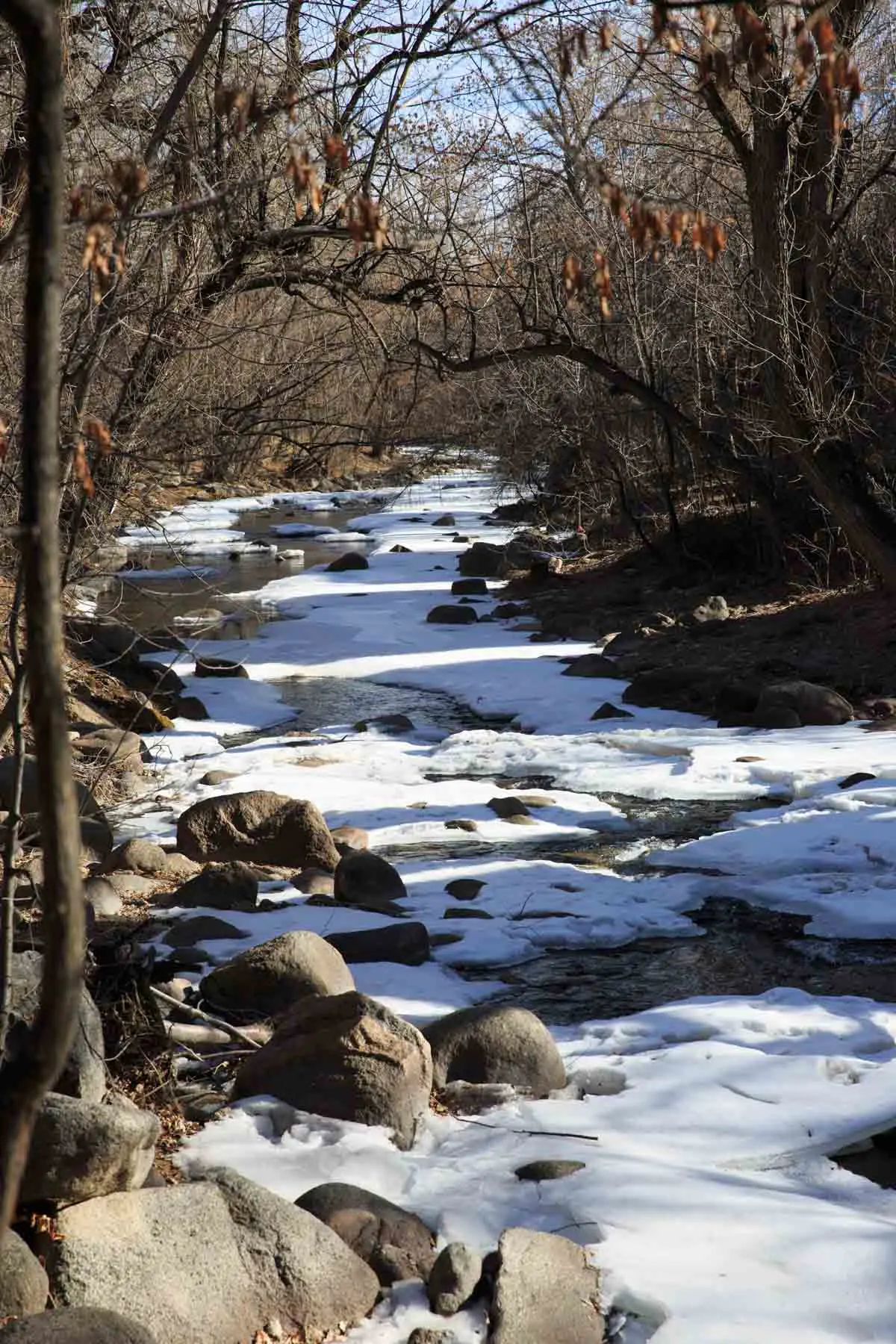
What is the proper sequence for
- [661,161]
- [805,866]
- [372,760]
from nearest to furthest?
1. [805,866]
2. [372,760]
3. [661,161]

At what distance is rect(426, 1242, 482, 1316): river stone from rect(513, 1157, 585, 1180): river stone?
0.53 m

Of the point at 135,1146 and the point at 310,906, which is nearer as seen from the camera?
the point at 135,1146

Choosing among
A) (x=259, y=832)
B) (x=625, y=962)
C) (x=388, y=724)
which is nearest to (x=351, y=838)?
(x=259, y=832)

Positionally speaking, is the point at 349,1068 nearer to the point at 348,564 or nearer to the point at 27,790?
the point at 27,790

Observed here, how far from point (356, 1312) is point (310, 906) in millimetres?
3785

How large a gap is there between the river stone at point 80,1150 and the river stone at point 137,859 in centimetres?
439

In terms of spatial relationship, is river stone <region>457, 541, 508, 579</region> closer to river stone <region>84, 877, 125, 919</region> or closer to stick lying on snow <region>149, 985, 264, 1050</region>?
river stone <region>84, 877, 125, 919</region>

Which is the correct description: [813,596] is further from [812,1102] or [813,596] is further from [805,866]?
[812,1102]

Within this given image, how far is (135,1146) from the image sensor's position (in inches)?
128

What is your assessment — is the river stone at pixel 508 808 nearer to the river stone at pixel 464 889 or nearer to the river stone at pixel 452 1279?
the river stone at pixel 464 889

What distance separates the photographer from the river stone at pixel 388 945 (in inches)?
242

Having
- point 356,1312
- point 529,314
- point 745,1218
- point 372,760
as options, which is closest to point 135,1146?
point 356,1312

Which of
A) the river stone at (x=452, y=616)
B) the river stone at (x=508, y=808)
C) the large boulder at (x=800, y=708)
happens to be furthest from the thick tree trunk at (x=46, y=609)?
the river stone at (x=452, y=616)

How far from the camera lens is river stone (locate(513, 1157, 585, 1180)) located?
3908 mm
